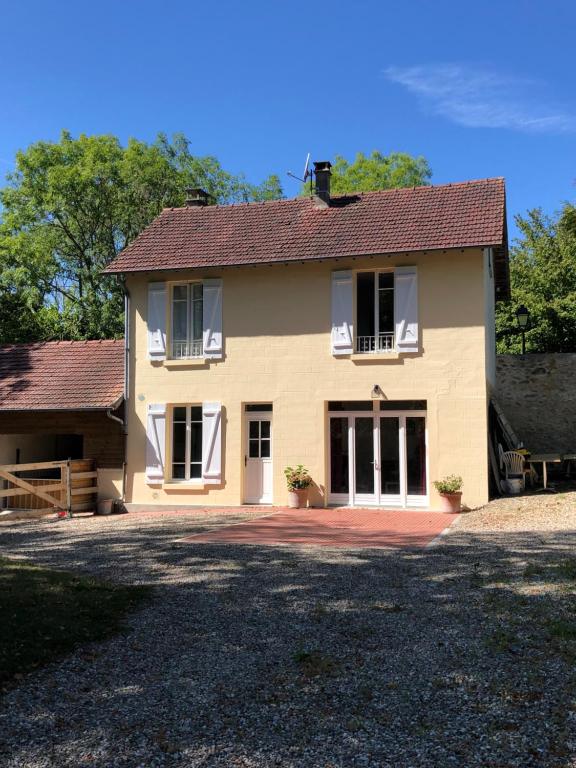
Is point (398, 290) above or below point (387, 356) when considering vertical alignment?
above

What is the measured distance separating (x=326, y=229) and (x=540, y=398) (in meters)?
8.10

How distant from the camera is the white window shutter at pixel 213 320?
15.0 metres

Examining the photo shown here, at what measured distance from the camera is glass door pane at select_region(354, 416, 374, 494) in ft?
46.7

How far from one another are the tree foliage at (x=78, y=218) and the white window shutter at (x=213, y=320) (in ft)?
39.6

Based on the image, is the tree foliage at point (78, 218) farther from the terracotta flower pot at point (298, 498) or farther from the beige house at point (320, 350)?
the terracotta flower pot at point (298, 498)

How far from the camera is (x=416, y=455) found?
14.0 meters

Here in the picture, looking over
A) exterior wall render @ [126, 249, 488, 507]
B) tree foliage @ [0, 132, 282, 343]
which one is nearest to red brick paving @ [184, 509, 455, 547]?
exterior wall render @ [126, 249, 488, 507]

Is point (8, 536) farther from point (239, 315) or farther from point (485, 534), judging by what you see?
point (485, 534)

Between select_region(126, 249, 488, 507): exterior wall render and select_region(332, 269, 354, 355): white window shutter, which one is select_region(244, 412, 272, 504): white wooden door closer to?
select_region(126, 249, 488, 507): exterior wall render

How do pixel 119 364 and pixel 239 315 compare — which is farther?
pixel 119 364

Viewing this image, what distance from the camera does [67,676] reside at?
15.5 ft

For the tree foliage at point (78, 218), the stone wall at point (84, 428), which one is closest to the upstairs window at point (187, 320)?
the stone wall at point (84, 428)

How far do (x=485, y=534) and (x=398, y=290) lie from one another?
5.59 meters

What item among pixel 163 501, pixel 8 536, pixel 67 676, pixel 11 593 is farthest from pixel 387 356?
pixel 67 676
